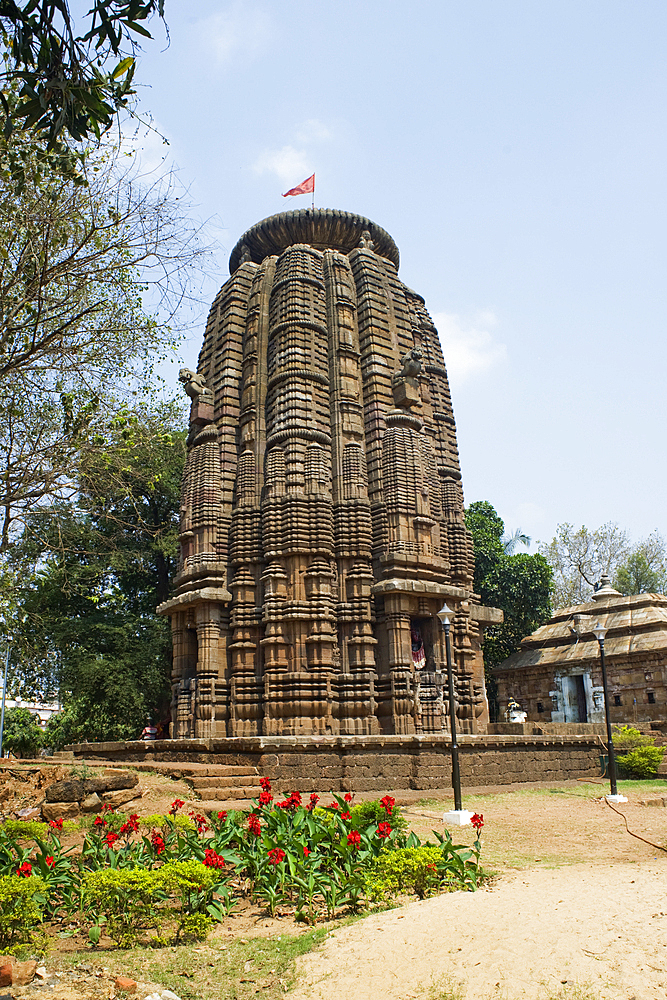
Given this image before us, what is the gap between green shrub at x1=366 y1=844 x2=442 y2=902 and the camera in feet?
22.8

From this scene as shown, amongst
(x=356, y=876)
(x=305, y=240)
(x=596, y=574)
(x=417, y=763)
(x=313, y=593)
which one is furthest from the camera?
(x=596, y=574)

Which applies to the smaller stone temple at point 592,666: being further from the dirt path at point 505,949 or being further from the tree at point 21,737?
the dirt path at point 505,949

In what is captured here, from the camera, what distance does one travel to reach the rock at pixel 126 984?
5184 millimetres

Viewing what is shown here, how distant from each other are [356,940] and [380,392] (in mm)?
16043

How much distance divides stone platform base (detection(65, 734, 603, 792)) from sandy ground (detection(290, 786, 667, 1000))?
6896mm

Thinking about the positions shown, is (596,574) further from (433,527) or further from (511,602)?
(433,527)

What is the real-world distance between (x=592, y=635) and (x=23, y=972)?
27.6 m

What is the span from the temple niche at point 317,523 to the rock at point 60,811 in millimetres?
6433

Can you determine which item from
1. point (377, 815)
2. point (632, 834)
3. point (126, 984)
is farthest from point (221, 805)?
point (126, 984)

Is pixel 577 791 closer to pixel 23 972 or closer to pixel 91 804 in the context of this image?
pixel 91 804

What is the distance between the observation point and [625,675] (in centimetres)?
2683

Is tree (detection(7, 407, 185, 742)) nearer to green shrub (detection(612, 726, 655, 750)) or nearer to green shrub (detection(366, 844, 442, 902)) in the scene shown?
green shrub (detection(612, 726, 655, 750))

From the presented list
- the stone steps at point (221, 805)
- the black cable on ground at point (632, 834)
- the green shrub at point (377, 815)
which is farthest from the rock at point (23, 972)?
the black cable on ground at point (632, 834)

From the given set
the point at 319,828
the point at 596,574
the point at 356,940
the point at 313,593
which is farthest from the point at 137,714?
the point at 596,574
